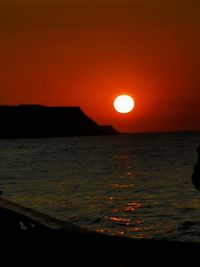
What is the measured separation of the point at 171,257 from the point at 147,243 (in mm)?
1239

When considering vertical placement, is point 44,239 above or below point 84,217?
below

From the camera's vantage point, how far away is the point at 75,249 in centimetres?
1110

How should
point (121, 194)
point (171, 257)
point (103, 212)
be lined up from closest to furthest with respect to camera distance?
point (171, 257) < point (103, 212) < point (121, 194)

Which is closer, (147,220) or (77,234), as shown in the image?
(77,234)

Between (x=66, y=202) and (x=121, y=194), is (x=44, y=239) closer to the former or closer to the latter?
(x=66, y=202)

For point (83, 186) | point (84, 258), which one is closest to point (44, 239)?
point (84, 258)

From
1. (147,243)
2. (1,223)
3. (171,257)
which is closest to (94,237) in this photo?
(147,243)

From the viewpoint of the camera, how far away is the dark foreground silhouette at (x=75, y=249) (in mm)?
9631

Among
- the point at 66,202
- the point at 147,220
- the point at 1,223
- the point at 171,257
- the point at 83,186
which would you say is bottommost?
the point at 171,257

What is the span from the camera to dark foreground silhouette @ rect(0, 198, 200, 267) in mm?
9631

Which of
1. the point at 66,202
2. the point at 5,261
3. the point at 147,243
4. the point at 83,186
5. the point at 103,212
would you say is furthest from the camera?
the point at 83,186

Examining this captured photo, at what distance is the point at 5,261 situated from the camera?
9.27 metres

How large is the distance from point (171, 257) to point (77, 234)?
241 centimetres

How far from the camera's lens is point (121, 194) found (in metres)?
45.9
